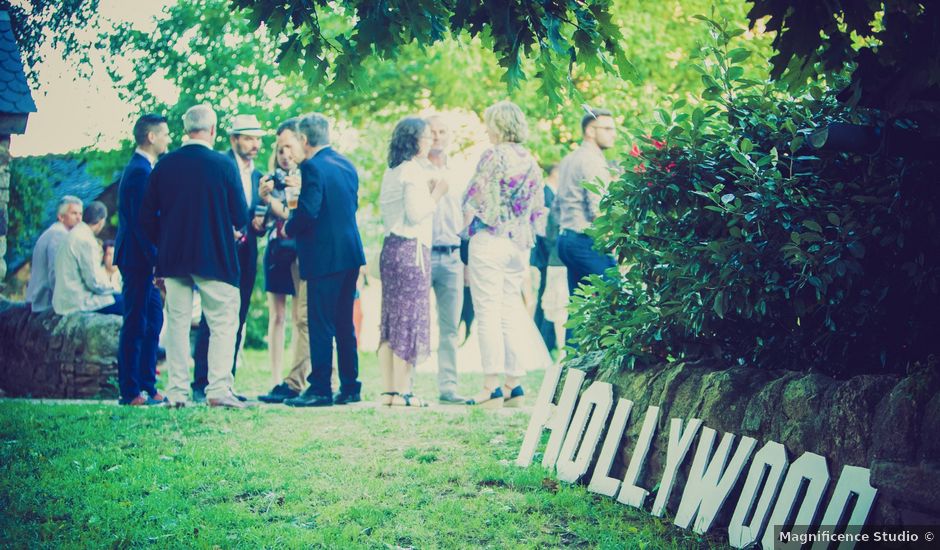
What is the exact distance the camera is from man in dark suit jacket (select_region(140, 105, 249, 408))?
8.08m

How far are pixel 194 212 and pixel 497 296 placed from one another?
253cm

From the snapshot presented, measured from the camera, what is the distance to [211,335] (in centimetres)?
827

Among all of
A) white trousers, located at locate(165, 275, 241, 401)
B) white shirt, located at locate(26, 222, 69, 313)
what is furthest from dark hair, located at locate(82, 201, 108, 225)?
white trousers, located at locate(165, 275, 241, 401)

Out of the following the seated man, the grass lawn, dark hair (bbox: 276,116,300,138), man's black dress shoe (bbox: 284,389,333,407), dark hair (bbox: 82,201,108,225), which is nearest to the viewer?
the grass lawn

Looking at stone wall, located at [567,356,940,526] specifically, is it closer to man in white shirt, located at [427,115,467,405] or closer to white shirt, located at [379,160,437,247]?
white shirt, located at [379,160,437,247]

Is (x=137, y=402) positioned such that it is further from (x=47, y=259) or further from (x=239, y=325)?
(x=47, y=259)

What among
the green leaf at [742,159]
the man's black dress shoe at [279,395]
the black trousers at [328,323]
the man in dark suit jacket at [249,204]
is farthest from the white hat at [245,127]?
the green leaf at [742,159]

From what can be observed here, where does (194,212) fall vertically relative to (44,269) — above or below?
above

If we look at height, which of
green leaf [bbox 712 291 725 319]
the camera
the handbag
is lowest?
green leaf [bbox 712 291 725 319]

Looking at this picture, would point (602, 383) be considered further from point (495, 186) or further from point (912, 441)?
point (495, 186)

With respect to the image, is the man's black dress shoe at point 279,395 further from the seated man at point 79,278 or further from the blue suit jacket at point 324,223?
the seated man at point 79,278

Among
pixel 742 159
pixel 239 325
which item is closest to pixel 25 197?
pixel 239 325

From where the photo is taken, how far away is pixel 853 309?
463cm

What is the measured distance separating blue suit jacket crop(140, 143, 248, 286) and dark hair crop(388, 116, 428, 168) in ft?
4.28
